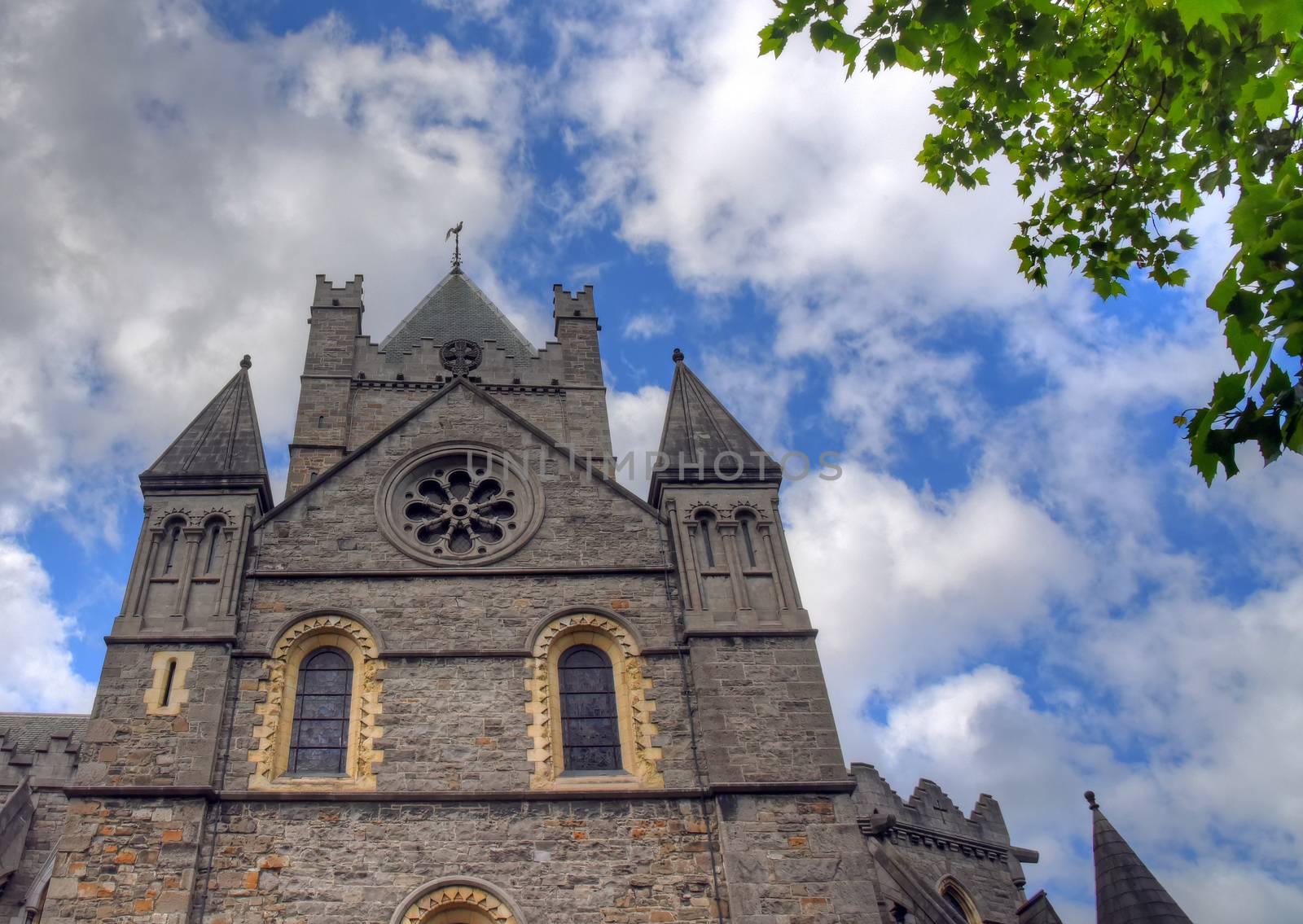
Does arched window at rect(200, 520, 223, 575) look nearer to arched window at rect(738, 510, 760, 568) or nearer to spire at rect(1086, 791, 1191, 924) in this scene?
arched window at rect(738, 510, 760, 568)

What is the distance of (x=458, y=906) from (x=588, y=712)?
268 centimetres

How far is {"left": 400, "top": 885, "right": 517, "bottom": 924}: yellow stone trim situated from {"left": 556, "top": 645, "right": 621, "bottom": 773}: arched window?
175 cm

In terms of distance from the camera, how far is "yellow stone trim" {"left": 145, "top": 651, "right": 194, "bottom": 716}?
1198 cm

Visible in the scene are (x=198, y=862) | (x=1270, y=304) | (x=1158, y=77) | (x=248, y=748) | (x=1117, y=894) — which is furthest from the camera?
(x=1117, y=894)

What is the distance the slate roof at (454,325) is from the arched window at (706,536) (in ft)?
52.5

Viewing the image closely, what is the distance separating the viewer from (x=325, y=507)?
1427 centimetres

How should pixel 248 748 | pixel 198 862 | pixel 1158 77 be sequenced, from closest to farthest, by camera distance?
1. pixel 1158 77
2. pixel 198 862
3. pixel 248 748

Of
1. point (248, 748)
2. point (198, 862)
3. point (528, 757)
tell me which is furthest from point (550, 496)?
point (198, 862)

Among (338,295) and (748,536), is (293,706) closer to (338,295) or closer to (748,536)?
(748,536)

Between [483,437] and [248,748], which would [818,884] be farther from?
[483,437]

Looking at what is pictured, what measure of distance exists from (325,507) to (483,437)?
2.49m

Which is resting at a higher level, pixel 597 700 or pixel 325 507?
pixel 325 507

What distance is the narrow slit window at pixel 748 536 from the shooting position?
549 inches

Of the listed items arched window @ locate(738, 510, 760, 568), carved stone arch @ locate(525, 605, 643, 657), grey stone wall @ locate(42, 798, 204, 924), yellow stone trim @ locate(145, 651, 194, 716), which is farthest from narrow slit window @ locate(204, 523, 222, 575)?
arched window @ locate(738, 510, 760, 568)
